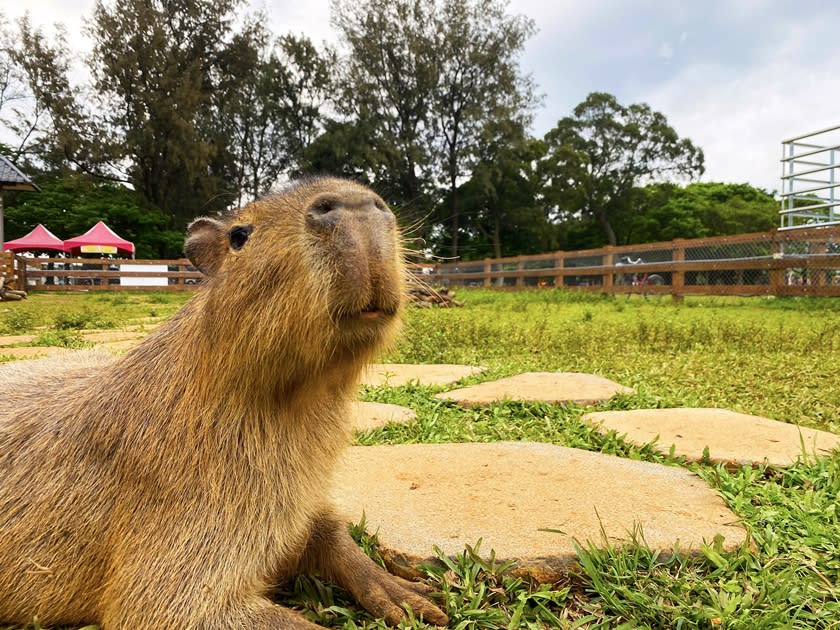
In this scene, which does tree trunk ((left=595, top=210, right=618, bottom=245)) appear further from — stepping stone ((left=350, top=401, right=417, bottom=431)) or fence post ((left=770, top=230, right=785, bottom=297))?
stepping stone ((left=350, top=401, right=417, bottom=431))

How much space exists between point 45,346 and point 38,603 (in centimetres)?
442

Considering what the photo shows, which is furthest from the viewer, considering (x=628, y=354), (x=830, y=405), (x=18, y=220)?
(x=18, y=220)

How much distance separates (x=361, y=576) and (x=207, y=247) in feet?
2.69

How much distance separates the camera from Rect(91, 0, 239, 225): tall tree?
2159 centimetres

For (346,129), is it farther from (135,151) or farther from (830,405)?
(830,405)

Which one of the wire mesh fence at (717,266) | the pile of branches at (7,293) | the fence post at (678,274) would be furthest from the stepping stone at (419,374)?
the fence post at (678,274)

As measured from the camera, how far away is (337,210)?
106 centimetres

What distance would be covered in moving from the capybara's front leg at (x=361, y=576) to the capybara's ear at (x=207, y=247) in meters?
0.65

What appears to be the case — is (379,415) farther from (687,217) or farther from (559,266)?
(687,217)

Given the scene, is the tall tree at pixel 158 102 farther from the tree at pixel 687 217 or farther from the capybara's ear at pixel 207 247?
the tree at pixel 687 217

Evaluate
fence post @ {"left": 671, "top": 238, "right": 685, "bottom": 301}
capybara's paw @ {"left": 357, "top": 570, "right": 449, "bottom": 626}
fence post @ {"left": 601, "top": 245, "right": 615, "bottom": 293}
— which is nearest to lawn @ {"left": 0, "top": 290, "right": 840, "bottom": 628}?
capybara's paw @ {"left": 357, "top": 570, "right": 449, "bottom": 626}

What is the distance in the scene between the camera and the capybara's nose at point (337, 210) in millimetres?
1051

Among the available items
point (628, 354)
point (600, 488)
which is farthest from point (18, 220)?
point (600, 488)

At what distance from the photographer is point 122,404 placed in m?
1.22
